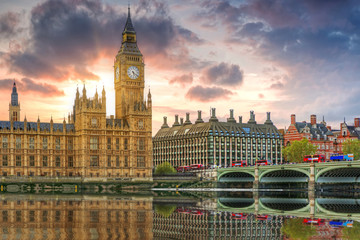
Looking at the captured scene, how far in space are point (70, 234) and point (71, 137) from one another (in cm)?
11249

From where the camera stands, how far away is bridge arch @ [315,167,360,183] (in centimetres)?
12006

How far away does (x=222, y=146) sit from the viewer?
643 feet

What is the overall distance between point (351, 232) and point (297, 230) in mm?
4541

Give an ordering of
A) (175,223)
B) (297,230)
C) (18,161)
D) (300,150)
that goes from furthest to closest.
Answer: (300,150), (18,161), (175,223), (297,230)

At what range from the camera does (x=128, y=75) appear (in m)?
168

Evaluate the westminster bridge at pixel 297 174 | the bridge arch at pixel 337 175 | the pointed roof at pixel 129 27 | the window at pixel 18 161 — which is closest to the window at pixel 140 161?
the westminster bridge at pixel 297 174

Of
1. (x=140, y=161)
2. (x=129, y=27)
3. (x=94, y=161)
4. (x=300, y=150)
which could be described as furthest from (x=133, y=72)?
(x=300, y=150)

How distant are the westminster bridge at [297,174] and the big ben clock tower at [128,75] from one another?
33.4 metres

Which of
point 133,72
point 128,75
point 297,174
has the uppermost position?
point 133,72

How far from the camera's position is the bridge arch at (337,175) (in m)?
120

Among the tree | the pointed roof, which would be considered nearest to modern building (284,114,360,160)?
the tree

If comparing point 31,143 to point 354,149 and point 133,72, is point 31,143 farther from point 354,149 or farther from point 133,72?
point 354,149

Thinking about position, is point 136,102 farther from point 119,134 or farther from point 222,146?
point 222,146

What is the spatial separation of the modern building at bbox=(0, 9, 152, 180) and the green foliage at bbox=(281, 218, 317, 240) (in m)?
102
